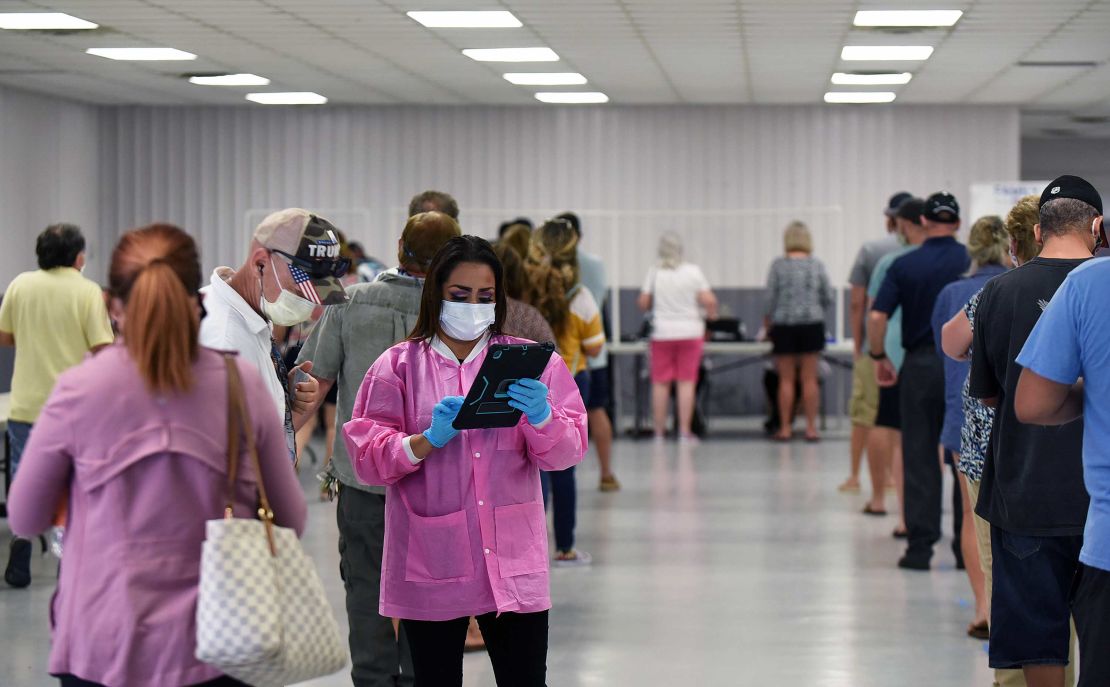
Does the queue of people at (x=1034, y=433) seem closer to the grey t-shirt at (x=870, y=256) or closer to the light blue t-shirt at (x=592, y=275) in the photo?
the grey t-shirt at (x=870, y=256)

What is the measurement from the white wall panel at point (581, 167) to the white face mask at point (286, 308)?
10769mm

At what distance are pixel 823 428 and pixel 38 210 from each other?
739 centimetres

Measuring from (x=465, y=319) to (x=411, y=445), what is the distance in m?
0.33

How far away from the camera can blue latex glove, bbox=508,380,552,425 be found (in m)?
3.01

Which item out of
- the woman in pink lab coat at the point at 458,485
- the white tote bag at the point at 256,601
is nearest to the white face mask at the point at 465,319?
the woman in pink lab coat at the point at 458,485

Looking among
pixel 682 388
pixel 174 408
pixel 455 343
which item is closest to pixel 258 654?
pixel 174 408

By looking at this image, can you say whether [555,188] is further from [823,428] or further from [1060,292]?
[1060,292]

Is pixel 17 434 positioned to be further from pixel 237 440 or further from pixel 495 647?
pixel 237 440

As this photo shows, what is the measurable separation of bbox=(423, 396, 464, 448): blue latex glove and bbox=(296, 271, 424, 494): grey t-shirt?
1.10 m

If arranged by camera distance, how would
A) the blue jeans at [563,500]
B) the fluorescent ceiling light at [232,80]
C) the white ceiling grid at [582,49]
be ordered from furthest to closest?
1. the fluorescent ceiling light at [232,80]
2. the white ceiling grid at [582,49]
3. the blue jeans at [563,500]

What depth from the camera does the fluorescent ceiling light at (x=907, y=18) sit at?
352 inches

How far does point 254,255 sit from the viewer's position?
10.5 ft

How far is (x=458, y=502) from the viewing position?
3125mm

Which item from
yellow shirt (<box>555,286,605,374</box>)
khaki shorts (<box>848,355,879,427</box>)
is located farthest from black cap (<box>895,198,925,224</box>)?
Result: yellow shirt (<box>555,286,605,374</box>)
